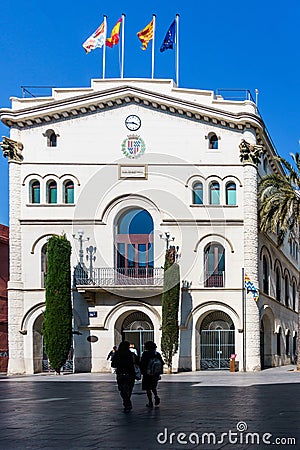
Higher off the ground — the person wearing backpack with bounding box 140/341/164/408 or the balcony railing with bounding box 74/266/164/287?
the balcony railing with bounding box 74/266/164/287

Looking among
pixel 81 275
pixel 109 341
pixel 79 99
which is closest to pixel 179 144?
pixel 79 99

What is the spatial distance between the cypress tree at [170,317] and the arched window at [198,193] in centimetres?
434

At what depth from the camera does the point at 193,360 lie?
39406mm

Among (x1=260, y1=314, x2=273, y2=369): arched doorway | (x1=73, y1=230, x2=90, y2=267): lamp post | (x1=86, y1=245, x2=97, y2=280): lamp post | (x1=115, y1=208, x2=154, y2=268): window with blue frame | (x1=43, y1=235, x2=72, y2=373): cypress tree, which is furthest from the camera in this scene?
(x1=260, y1=314, x2=273, y2=369): arched doorway

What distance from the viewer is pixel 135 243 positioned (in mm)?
40781

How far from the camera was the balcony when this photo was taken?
39.0 meters

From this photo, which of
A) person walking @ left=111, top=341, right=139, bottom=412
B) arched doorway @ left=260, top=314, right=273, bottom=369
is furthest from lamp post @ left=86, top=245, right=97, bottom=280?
person walking @ left=111, top=341, right=139, bottom=412

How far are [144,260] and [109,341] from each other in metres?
4.89

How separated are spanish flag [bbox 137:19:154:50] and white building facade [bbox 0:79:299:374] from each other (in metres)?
2.60

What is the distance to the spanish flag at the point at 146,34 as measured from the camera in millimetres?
42250

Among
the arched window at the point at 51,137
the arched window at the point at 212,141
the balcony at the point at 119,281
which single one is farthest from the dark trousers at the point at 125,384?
the arched window at the point at 51,137

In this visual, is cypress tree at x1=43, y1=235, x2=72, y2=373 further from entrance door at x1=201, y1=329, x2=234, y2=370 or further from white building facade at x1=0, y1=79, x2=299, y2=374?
entrance door at x1=201, y1=329, x2=234, y2=370

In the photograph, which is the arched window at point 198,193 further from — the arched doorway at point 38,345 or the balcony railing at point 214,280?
the arched doorway at point 38,345

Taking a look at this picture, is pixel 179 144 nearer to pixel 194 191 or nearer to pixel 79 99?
pixel 194 191
